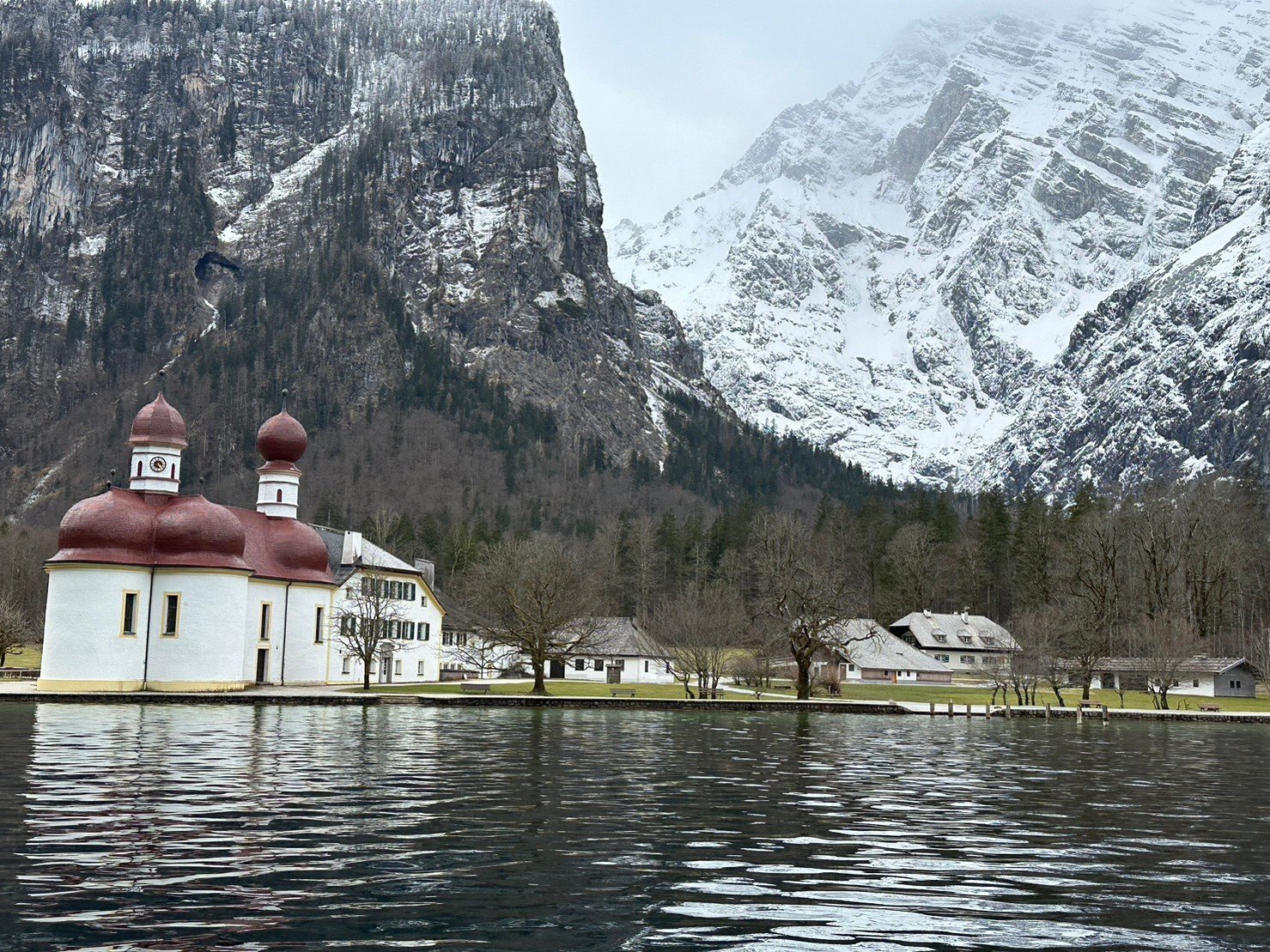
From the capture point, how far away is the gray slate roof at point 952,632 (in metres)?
143

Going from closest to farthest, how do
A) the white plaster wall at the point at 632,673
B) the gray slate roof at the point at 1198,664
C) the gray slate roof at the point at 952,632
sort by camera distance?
the gray slate roof at the point at 1198,664 → the white plaster wall at the point at 632,673 → the gray slate roof at the point at 952,632

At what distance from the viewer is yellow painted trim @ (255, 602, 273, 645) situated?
84.2 meters

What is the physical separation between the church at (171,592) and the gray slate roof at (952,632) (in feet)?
244

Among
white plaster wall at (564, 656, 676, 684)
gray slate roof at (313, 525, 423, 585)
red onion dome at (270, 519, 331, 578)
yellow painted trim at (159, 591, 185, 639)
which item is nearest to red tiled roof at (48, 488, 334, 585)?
yellow painted trim at (159, 591, 185, 639)

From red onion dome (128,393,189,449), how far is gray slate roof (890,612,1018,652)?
3412 inches

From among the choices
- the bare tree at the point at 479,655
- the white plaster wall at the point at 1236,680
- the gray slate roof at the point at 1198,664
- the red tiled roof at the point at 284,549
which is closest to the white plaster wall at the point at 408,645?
the bare tree at the point at 479,655

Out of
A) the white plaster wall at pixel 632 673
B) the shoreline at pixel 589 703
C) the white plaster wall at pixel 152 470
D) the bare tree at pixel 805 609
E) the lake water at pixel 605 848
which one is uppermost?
the white plaster wall at pixel 152 470

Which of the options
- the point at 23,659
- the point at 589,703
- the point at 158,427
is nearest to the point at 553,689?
the point at 589,703

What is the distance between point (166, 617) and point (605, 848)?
6161cm

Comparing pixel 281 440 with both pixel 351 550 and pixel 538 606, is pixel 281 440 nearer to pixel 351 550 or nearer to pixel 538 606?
pixel 351 550

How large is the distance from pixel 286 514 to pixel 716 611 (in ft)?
105

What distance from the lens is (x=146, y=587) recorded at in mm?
77312

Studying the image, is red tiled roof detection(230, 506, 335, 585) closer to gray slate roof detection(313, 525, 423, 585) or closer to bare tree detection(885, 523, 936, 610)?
gray slate roof detection(313, 525, 423, 585)

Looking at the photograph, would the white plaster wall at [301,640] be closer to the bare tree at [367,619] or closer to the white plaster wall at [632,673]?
the bare tree at [367,619]
